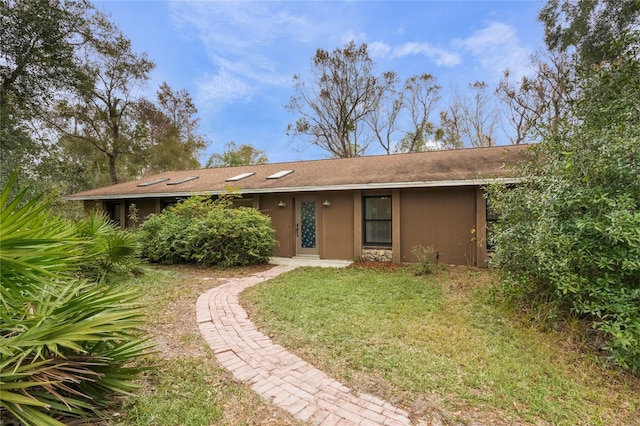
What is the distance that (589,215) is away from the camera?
3641 millimetres

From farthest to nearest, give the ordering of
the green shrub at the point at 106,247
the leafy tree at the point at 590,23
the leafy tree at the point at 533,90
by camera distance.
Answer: the leafy tree at the point at 533,90
the leafy tree at the point at 590,23
the green shrub at the point at 106,247

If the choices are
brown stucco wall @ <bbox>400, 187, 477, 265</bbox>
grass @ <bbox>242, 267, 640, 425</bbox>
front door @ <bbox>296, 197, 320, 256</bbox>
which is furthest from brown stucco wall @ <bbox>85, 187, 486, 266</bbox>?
grass @ <bbox>242, 267, 640, 425</bbox>

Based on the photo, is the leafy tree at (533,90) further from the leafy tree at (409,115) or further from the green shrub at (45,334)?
the green shrub at (45,334)

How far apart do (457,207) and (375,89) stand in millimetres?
16385

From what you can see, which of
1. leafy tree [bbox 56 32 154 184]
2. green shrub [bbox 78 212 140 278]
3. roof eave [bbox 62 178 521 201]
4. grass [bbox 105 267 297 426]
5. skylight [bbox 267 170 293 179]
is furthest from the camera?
leafy tree [bbox 56 32 154 184]

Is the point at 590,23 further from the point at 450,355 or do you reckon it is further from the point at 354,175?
the point at 450,355

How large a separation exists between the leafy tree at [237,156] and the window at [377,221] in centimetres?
2265

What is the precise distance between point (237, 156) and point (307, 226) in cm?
2228

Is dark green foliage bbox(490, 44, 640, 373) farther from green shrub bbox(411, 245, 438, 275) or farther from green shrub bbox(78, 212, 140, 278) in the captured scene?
green shrub bbox(78, 212, 140, 278)

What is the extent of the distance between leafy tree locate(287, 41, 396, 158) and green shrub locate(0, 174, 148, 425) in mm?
21737

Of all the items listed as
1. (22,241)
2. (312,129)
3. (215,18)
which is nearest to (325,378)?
(22,241)

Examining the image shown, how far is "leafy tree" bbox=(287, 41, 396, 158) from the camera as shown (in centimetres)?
2236

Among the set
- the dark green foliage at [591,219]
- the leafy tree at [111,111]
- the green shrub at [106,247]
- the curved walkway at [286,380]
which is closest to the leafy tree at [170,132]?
the leafy tree at [111,111]

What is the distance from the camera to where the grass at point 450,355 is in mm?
2684
